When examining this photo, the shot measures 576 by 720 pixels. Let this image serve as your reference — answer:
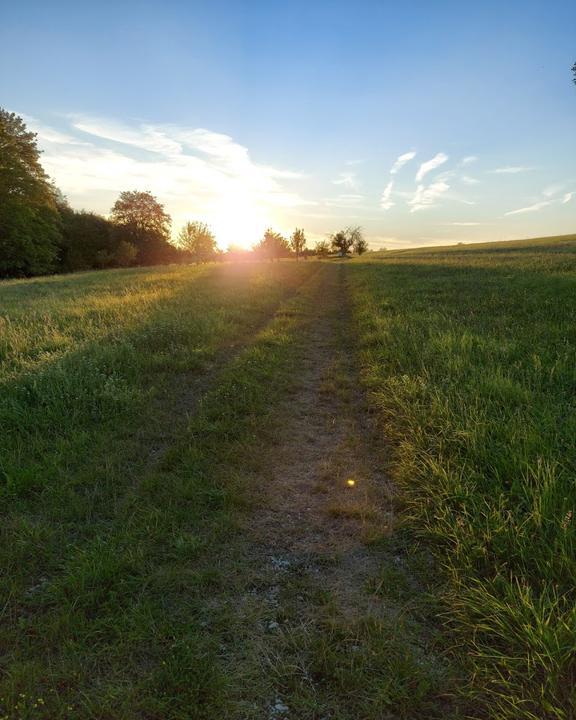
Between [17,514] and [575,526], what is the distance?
5.04 m

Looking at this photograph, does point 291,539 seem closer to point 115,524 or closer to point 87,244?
point 115,524

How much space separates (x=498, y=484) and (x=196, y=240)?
76.9m

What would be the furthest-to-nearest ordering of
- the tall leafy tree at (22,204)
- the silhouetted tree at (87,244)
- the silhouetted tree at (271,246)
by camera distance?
the silhouetted tree at (271,246) < the silhouetted tree at (87,244) < the tall leafy tree at (22,204)

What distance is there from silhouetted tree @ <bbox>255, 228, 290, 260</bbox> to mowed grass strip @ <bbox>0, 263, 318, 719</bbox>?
76547 mm

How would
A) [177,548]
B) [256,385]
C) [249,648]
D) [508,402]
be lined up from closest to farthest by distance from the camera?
[249,648], [177,548], [508,402], [256,385]

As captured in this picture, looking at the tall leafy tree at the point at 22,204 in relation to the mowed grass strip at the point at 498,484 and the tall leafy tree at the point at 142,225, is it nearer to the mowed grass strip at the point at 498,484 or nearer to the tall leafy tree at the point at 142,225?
the tall leafy tree at the point at 142,225

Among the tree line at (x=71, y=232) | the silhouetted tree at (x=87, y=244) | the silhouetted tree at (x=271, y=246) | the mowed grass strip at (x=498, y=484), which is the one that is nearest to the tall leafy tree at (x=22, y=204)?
the tree line at (x=71, y=232)

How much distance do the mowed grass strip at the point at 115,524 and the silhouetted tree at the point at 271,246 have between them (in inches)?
3014

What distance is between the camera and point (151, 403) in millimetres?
6391

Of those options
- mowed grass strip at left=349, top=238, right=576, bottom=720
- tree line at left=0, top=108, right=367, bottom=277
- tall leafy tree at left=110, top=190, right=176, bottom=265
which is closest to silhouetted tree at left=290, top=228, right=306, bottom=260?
tree line at left=0, top=108, right=367, bottom=277


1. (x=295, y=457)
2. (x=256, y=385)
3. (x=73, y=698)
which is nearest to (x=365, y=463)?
(x=295, y=457)

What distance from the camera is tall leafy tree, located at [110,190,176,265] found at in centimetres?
6719

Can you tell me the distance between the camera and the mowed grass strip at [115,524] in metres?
2.35

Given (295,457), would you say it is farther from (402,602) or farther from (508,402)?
(508,402)
